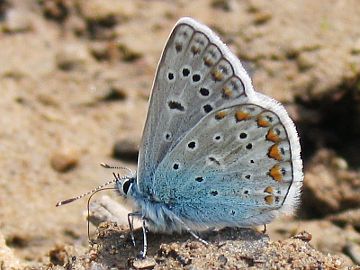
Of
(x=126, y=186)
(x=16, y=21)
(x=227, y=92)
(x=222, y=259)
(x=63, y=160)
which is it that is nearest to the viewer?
(x=222, y=259)

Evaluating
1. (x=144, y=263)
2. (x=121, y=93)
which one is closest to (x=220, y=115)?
(x=144, y=263)

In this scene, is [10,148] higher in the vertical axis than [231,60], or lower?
higher

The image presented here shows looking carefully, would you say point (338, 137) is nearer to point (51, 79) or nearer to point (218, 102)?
point (218, 102)

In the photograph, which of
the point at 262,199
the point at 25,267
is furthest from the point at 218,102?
the point at 25,267

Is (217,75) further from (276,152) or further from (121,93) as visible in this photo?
(121,93)

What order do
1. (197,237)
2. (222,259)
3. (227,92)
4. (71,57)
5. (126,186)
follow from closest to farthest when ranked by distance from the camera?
(222,259) < (197,237) < (227,92) < (126,186) < (71,57)

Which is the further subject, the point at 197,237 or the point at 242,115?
the point at 242,115

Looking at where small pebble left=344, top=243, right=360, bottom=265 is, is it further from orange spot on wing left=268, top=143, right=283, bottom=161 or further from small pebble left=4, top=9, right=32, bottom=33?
small pebble left=4, top=9, right=32, bottom=33
